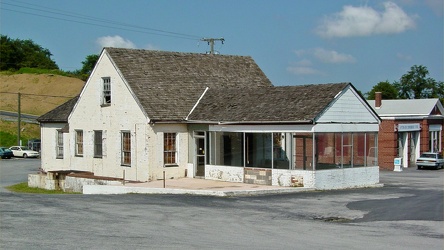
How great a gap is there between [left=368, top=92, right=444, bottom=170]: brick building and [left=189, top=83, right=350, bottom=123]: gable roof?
66.9 feet

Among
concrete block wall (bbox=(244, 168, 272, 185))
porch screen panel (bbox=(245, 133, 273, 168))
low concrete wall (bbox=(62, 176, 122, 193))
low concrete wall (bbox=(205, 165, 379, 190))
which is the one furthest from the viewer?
low concrete wall (bbox=(62, 176, 122, 193))

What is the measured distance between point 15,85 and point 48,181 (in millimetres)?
79822

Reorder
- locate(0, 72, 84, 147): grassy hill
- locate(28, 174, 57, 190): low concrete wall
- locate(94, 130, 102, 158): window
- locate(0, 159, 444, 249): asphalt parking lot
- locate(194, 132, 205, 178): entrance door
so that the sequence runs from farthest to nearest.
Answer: locate(0, 72, 84, 147): grassy hill < locate(28, 174, 57, 190): low concrete wall < locate(94, 130, 102, 158): window < locate(194, 132, 205, 178): entrance door < locate(0, 159, 444, 249): asphalt parking lot

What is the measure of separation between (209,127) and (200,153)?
1560 mm

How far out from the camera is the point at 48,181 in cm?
3550

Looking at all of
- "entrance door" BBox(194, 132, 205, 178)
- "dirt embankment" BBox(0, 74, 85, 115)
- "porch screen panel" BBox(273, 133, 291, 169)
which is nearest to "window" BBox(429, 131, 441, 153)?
"entrance door" BBox(194, 132, 205, 178)

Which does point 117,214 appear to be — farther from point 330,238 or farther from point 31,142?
point 31,142

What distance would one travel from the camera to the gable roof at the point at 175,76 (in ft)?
105

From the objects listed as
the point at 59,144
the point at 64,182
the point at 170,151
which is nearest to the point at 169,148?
the point at 170,151

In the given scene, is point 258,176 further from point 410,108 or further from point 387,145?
point 410,108

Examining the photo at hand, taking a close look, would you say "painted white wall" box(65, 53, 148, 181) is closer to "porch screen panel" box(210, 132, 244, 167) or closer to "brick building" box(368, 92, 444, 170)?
"porch screen panel" box(210, 132, 244, 167)

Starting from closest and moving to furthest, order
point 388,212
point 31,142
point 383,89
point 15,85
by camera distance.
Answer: point 388,212 < point 31,142 < point 383,89 < point 15,85

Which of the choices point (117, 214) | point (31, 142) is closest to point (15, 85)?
point (31, 142)

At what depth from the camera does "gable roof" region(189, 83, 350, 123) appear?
2833 centimetres
